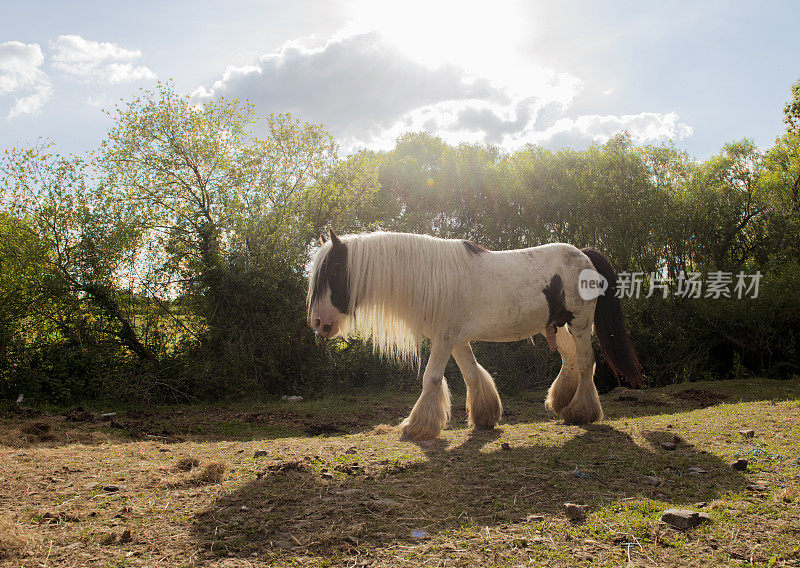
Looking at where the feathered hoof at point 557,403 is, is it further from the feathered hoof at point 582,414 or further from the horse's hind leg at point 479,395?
the horse's hind leg at point 479,395

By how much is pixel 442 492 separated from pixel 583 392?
295 cm

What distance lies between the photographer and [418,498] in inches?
127

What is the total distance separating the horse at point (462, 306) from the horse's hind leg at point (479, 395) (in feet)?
0.04

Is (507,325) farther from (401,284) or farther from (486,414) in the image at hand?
(401,284)

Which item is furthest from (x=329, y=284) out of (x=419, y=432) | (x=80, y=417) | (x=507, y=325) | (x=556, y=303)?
(x=80, y=417)

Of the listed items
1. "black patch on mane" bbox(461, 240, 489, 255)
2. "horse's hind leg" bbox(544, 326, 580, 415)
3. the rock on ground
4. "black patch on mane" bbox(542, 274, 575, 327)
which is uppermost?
"black patch on mane" bbox(461, 240, 489, 255)

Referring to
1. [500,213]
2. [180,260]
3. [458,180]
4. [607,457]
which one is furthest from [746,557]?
[458,180]

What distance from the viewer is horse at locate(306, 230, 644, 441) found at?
4.75 metres

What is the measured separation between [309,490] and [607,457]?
7.93 feet

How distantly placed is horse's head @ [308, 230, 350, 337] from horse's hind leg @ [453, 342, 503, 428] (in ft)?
4.85

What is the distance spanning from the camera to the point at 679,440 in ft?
14.6

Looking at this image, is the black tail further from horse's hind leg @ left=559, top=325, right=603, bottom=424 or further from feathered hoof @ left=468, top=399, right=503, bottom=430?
feathered hoof @ left=468, top=399, right=503, bottom=430

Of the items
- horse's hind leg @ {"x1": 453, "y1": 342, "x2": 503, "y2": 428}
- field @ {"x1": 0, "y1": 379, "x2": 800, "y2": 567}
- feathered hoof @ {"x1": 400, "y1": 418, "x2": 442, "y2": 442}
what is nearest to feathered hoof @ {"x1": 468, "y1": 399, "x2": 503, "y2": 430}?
horse's hind leg @ {"x1": 453, "y1": 342, "x2": 503, "y2": 428}

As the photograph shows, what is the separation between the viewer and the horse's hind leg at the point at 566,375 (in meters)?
5.87
